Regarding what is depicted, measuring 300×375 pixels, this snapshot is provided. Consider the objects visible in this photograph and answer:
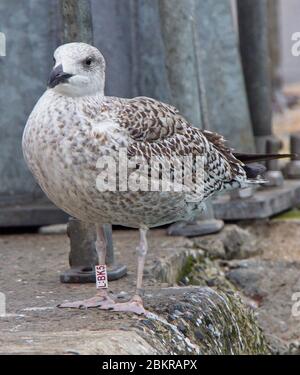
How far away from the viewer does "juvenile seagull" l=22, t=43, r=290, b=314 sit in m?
5.18

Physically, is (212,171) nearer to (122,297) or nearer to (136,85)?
(122,297)

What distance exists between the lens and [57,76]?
205 inches

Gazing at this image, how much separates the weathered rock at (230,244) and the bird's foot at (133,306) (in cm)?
215

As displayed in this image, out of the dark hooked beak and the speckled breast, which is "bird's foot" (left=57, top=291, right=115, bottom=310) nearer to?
the speckled breast

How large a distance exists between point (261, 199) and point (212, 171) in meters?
2.31

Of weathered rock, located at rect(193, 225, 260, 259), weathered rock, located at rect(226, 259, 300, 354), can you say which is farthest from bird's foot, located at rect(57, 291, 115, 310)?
weathered rock, located at rect(193, 225, 260, 259)

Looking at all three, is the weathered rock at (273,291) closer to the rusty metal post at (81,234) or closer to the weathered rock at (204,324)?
the weathered rock at (204,324)

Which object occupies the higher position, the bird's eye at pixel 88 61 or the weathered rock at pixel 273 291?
the bird's eye at pixel 88 61

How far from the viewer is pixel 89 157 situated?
203 inches

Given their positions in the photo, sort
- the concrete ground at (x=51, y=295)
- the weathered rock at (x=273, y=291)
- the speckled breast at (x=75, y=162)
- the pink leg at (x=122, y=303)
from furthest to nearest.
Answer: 1. the weathered rock at (x=273, y=291)
2. the pink leg at (x=122, y=303)
3. the speckled breast at (x=75, y=162)
4. the concrete ground at (x=51, y=295)

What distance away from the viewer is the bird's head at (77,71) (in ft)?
17.2

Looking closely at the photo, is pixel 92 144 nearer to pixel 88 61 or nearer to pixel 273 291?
pixel 88 61

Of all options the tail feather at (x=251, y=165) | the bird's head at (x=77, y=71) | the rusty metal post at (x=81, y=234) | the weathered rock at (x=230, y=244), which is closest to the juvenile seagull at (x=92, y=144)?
the bird's head at (x=77, y=71)

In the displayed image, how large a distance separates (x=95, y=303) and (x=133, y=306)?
0.24 meters
